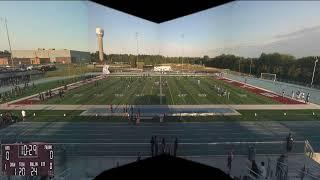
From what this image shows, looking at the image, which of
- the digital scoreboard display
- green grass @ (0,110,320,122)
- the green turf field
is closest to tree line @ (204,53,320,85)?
the green turf field

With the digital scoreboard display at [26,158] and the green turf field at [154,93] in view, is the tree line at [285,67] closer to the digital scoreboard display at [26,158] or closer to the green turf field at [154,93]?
the green turf field at [154,93]

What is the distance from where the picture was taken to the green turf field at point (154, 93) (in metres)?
19.7

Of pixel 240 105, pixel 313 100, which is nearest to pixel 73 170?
pixel 240 105

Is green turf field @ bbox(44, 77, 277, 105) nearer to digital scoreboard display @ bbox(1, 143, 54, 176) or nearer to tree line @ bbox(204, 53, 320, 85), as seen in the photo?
tree line @ bbox(204, 53, 320, 85)

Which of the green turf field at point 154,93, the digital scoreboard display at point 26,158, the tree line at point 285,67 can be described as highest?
the tree line at point 285,67

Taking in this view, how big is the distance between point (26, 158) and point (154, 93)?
56.3 ft

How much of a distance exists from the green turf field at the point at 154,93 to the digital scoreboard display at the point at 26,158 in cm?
1256

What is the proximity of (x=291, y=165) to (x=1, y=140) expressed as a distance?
368 inches

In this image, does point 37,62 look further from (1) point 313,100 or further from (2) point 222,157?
(2) point 222,157

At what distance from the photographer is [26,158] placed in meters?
6.36

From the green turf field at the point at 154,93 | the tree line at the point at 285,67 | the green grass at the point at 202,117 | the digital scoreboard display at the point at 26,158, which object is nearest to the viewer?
the digital scoreboard display at the point at 26,158

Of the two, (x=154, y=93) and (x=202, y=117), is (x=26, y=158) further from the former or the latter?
(x=154, y=93)

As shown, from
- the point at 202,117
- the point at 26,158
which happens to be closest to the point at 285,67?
the point at 202,117

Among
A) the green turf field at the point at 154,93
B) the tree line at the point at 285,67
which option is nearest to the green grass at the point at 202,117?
the green turf field at the point at 154,93
